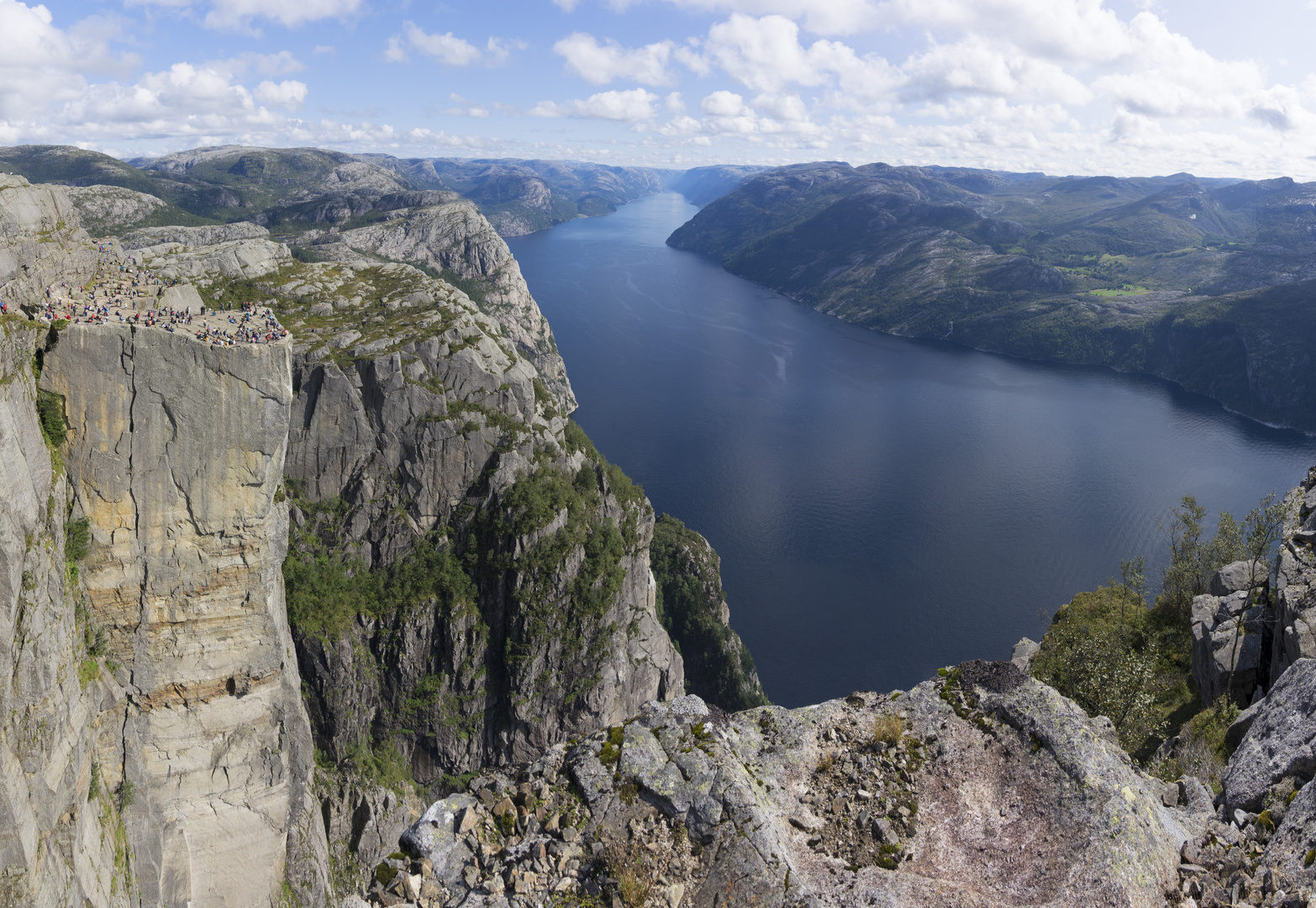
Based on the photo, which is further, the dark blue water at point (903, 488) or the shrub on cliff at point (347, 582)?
the dark blue water at point (903, 488)

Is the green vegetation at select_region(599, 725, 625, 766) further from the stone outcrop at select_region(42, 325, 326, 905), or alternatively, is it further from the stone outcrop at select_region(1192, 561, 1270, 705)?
the stone outcrop at select_region(42, 325, 326, 905)

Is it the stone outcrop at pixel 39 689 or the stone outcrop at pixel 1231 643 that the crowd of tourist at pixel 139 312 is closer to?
the stone outcrop at pixel 39 689

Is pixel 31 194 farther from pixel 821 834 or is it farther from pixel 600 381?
pixel 600 381

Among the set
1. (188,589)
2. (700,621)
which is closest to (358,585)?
(188,589)

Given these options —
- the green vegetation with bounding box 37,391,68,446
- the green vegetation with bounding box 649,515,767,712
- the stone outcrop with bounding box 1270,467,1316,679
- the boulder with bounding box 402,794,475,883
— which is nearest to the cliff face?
the green vegetation with bounding box 649,515,767,712

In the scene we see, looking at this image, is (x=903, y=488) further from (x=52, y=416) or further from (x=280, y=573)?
(x=52, y=416)

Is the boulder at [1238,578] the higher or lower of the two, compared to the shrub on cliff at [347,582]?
higher

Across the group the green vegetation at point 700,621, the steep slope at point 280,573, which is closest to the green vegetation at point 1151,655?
the steep slope at point 280,573
